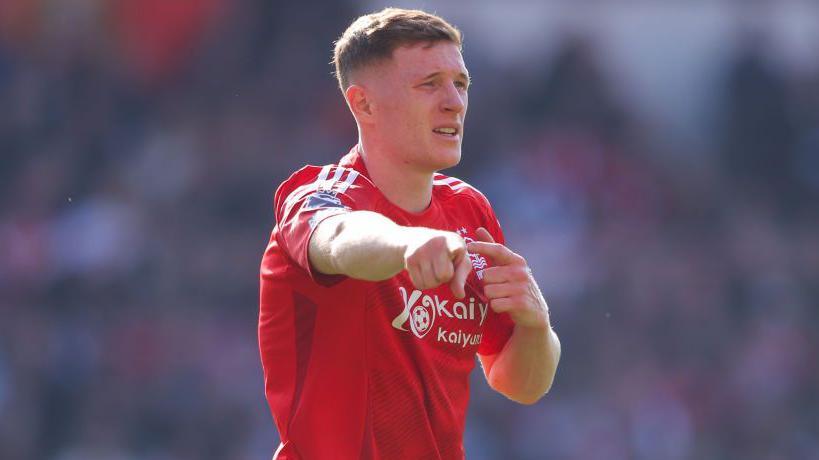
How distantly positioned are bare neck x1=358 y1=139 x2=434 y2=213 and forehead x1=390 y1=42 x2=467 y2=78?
270 millimetres

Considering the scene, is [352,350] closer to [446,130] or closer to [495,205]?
[446,130]

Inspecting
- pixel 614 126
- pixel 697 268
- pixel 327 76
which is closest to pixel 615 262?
pixel 697 268

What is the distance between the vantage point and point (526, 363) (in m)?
4.43

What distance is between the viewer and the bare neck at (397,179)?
4.28 meters

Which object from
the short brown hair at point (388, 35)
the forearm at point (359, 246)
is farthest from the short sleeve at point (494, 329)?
the forearm at point (359, 246)

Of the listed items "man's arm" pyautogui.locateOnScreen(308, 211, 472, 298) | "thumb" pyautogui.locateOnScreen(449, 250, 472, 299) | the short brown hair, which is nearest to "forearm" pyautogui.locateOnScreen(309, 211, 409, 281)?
"man's arm" pyautogui.locateOnScreen(308, 211, 472, 298)

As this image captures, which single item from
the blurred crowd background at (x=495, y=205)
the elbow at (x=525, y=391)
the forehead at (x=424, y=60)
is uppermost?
the forehead at (x=424, y=60)

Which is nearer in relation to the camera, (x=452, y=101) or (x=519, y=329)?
(x=452, y=101)

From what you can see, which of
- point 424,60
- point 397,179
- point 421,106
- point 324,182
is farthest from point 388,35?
point 324,182

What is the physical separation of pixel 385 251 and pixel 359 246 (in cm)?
9

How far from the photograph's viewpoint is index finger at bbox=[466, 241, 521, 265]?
381 centimetres

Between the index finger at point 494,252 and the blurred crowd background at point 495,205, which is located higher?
the index finger at point 494,252

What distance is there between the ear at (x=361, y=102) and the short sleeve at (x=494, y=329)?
58 cm

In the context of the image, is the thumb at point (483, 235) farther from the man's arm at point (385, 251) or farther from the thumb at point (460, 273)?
the thumb at point (460, 273)
